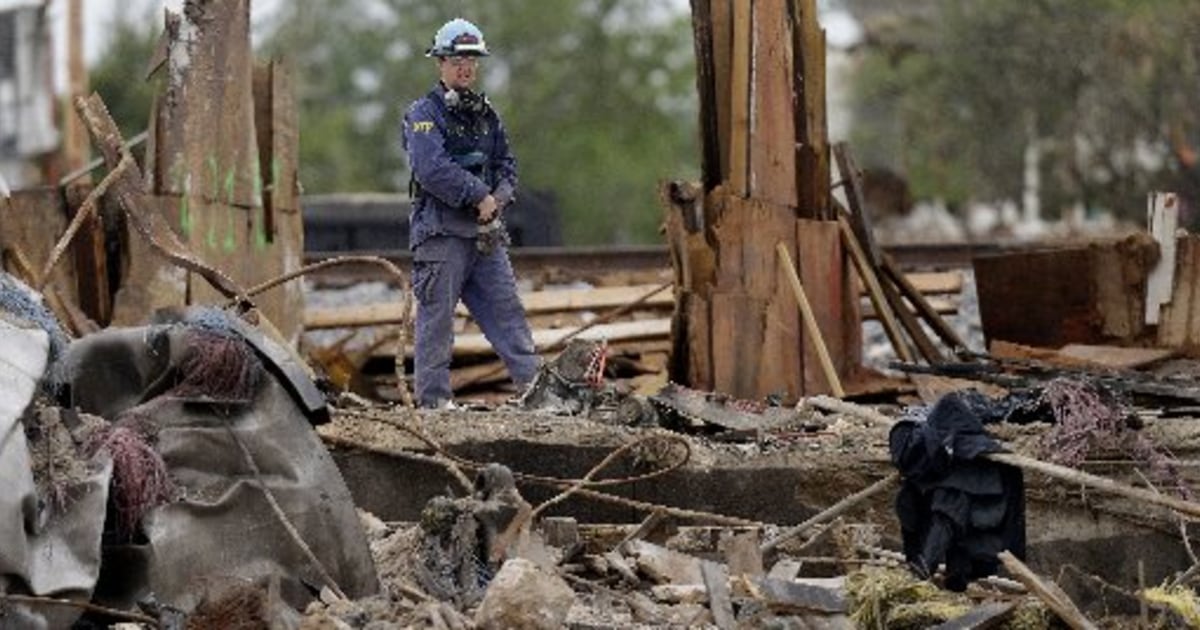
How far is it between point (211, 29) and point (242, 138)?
692 millimetres

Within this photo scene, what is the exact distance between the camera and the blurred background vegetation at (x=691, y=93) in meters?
44.1

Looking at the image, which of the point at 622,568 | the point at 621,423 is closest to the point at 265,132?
the point at 621,423

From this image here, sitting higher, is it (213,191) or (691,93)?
(691,93)

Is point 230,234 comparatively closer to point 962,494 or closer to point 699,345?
A: point 699,345

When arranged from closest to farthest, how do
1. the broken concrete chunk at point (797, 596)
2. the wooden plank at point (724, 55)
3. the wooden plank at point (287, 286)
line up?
the broken concrete chunk at point (797, 596) < the wooden plank at point (724, 55) < the wooden plank at point (287, 286)

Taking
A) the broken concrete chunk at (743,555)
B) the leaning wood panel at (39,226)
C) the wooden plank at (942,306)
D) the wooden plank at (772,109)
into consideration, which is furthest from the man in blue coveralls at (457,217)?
the wooden plank at (942,306)

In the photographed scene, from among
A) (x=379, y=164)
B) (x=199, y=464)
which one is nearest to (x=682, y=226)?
(x=199, y=464)

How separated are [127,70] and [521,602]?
3915cm

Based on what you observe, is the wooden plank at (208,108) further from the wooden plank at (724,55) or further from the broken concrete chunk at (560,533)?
the broken concrete chunk at (560,533)

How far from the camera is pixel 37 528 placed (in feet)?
28.8

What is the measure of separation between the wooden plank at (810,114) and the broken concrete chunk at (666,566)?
17.1 ft

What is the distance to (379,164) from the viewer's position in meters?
60.8

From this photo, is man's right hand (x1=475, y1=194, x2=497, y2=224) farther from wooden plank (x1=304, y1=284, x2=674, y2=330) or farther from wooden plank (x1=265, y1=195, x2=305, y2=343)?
wooden plank (x1=304, y1=284, x2=674, y2=330)

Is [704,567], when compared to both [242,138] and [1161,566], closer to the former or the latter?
[1161,566]
